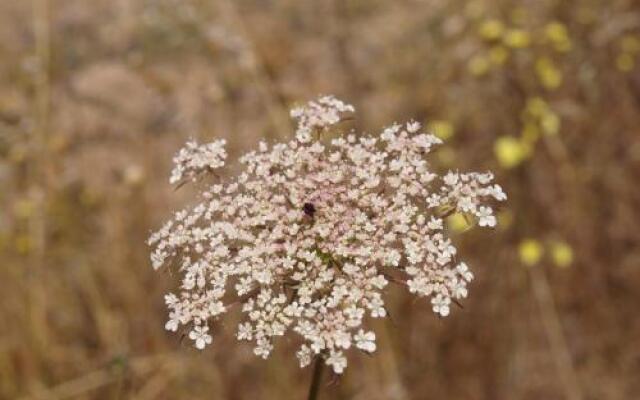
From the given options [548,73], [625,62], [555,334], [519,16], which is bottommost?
[555,334]

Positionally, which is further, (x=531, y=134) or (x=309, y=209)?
(x=531, y=134)

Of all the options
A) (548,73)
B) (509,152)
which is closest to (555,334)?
(509,152)

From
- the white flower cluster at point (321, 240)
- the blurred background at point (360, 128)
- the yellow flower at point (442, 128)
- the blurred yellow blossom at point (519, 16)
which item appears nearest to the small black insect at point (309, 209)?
the white flower cluster at point (321, 240)

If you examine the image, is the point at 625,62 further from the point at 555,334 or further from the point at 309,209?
the point at 309,209

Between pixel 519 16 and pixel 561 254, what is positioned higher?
pixel 519 16

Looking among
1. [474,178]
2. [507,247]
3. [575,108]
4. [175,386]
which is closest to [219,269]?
[474,178]

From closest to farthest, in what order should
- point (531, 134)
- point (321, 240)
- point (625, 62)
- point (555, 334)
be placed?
1. point (321, 240)
2. point (555, 334)
3. point (531, 134)
4. point (625, 62)

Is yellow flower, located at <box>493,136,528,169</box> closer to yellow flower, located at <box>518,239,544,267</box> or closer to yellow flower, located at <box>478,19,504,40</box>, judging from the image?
yellow flower, located at <box>518,239,544,267</box>
